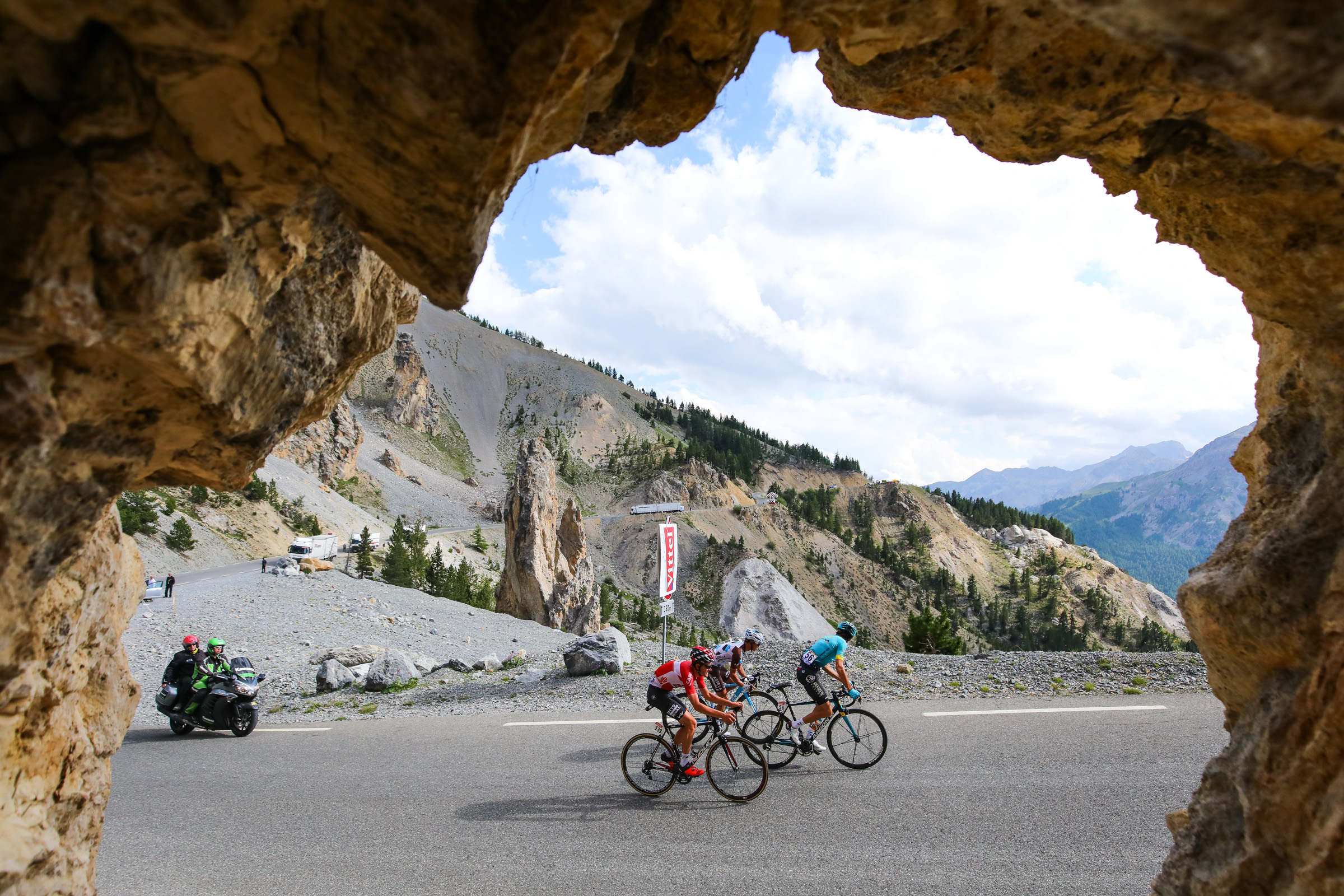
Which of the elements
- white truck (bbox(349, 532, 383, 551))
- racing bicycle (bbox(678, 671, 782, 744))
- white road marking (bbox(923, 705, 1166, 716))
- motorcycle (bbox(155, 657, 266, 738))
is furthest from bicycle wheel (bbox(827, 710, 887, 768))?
white truck (bbox(349, 532, 383, 551))

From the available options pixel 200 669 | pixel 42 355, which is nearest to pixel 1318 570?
pixel 42 355

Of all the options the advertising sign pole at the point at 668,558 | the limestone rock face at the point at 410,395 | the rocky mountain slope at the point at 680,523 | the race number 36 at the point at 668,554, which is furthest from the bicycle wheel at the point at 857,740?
the limestone rock face at the point at 410,395

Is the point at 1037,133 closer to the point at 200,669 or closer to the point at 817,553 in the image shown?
the point at 200,669

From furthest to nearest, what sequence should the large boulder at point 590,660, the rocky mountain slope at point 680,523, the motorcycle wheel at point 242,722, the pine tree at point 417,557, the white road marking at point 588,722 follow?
1. the rocky mountain slope at point 680,523
2. the pine tree at point 417,557
3. the large boulder at point 590,660
4. the motorcycle wheel at point 242,722
5. the white road marking at point 588,722

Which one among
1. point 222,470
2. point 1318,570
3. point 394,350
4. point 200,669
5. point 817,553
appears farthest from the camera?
point 394,350

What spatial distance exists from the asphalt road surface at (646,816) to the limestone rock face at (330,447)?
217 feet

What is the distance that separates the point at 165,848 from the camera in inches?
281

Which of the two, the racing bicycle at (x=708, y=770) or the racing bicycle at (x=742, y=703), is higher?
the racing bicycle at (x=742, y=703)

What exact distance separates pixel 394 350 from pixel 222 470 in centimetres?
12990

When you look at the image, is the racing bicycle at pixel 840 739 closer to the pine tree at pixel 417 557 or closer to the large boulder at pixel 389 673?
the large boulder at pixel 389 673

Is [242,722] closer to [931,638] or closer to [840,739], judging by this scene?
[840,739]

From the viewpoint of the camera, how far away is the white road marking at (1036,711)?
34.0 ft

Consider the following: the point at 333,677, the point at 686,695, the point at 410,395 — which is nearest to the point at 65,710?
the point at 686,695

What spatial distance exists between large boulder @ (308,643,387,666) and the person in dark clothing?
484 centimetres
